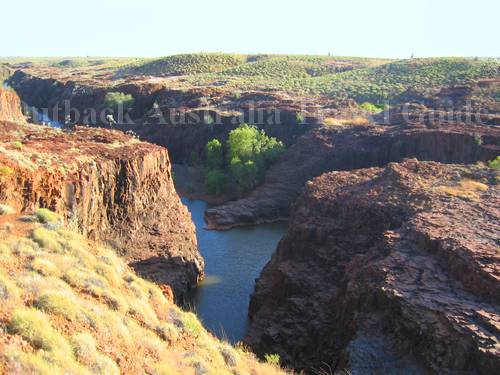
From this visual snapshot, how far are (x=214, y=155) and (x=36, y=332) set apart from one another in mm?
66114

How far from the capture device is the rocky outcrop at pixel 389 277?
959 inches

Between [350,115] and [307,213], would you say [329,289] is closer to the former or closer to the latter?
[307,213]

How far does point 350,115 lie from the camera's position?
85562mm

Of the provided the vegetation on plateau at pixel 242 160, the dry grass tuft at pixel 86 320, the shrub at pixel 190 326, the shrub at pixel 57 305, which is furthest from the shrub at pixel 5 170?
the vegetation on plateau at pixel 242 160

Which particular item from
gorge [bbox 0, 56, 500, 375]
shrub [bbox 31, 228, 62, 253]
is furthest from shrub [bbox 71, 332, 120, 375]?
gorge [bbox 0, 56, 500, 375]

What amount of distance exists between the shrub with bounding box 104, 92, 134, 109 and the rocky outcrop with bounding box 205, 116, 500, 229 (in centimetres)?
Answer: 4602

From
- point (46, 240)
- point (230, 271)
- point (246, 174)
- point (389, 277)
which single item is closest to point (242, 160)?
point (246, 174)

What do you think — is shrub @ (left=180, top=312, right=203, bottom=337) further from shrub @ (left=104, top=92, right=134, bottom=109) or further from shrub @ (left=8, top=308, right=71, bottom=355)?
shrub @ (left=104, top=92, right=134, bottom=109)

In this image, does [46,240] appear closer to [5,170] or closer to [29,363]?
[5,170]

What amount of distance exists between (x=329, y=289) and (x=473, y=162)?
35592 mm

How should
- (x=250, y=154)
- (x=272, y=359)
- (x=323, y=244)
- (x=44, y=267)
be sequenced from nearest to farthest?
(x=44, y=267) → (x=272, y=359) → (x=323, y=244) → (x=250, y=154)

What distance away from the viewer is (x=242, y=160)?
7369 cm

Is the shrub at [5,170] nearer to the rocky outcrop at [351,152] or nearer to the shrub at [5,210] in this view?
the shrub at [5,210]

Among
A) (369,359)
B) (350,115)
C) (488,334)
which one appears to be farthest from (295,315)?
(350,115)
